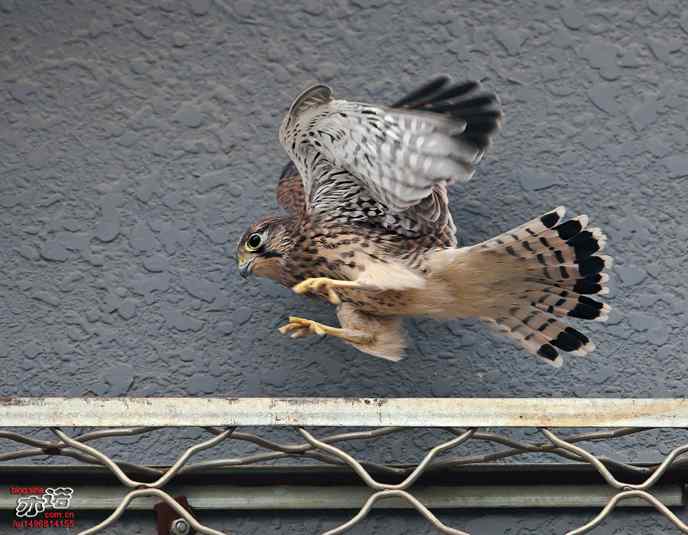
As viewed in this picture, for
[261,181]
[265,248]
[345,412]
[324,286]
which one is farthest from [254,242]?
[345,412]

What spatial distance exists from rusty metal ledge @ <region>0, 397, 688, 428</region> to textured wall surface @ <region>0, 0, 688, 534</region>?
614 millimetres

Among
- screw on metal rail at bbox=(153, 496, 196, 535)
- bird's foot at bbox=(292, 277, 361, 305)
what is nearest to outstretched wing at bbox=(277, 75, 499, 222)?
bird's foot at bbox=(292, 277, 361, 305)

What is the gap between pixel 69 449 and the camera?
3438 mm

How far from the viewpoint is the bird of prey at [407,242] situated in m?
3.58

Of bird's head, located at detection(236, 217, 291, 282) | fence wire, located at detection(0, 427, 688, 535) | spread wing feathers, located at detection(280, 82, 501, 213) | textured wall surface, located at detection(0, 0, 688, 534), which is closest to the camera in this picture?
fence wire, located at detection(0, 427, 688, 535)

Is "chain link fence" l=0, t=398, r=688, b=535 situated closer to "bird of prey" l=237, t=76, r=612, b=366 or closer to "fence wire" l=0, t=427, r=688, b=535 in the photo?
"fence wire" l=0, t=427, r=688, b=535

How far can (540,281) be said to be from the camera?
375 cm

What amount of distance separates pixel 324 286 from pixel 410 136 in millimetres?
469

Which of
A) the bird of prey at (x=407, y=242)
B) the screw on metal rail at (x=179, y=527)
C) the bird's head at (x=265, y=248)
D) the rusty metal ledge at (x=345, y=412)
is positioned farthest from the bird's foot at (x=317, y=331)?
the screw on metal rail at (x=179, y=527)

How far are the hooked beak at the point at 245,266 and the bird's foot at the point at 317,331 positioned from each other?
8.3 inches

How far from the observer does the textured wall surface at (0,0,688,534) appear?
395 centimetres

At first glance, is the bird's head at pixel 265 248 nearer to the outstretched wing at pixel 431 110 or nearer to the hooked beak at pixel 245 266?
the hooked beak at pixel 245 266

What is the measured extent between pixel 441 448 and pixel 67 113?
1725 millimetres

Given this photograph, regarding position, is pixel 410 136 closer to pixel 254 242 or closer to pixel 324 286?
pixel 324 286
